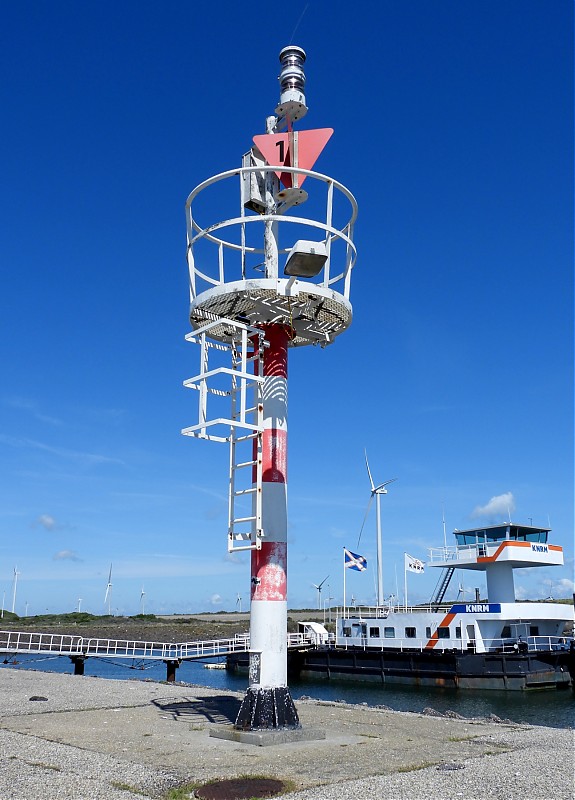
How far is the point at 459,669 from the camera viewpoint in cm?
4084

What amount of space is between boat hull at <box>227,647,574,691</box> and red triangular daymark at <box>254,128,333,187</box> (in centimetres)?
3153

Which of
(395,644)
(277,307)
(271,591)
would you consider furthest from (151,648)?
(277,307)

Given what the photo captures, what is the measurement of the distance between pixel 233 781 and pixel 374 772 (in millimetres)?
2483

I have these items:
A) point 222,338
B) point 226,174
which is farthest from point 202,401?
point 226,174

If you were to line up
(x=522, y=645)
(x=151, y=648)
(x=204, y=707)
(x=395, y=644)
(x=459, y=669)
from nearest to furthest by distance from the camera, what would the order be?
1. (x=204, y=707)
2. (x=459, y=669)
3. (x=522, y=645)
4. (x=151, y=648)
5. (x=395, y=644)

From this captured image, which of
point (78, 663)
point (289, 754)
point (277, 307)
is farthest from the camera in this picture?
point (78, 663)

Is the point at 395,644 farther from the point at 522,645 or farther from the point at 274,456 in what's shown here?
the point at 274,456

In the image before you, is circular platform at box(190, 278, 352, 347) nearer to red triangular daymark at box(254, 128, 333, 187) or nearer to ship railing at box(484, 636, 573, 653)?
red triangular daymark at box(254, 128, 333, 187)

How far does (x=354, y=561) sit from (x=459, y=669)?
460 inches

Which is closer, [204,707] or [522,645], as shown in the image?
[204,707]

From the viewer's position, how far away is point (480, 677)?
40188 millimetres

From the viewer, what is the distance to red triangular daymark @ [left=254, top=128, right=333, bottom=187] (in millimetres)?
18344

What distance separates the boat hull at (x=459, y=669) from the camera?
39562 mm

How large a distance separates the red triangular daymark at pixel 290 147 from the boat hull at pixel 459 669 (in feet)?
103
